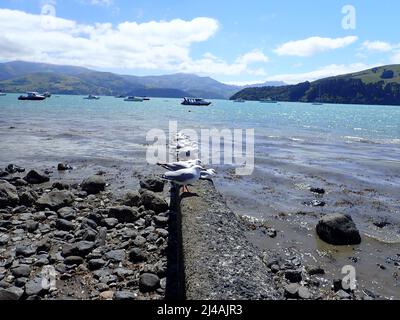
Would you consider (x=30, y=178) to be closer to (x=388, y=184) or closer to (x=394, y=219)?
(x=394, y=219)

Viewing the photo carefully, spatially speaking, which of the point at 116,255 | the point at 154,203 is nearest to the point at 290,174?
the point at 154,203

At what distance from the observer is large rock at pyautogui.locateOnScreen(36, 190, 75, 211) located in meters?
15.4

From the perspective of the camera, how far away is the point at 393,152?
131 feet

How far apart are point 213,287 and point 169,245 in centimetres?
504

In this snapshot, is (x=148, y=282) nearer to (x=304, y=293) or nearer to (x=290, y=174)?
(x=304, y=293)

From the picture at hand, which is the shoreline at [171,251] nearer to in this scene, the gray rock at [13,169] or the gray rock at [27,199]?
the gray rock at [27,199]

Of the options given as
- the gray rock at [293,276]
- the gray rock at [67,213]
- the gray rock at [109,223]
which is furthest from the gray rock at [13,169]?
the gray rock at [293,276]

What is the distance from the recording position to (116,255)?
1141 cm

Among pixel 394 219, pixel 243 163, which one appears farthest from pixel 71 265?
pixel 243 163

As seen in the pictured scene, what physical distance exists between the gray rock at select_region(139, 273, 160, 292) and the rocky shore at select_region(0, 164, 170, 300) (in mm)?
24

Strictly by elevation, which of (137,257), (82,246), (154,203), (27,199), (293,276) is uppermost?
(27,199)

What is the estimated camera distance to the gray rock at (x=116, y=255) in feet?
36.8

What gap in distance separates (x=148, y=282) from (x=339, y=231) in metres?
7.60
